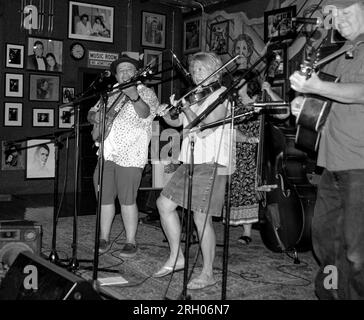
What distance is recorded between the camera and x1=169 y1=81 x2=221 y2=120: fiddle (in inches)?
123

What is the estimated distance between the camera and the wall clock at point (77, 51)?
9305 millimetres

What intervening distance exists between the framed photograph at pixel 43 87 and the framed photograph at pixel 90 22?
906mm

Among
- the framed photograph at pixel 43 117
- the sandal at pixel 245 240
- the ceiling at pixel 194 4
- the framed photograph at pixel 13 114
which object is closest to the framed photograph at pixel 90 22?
the ceiling at pixel 194 4

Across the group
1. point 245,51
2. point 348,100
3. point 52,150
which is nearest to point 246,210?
point 348,100

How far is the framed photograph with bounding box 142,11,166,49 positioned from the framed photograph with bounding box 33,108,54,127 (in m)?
2.41

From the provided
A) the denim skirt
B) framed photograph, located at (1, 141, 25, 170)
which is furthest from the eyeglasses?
framed photograph, located at (1, 141, 25, 170)

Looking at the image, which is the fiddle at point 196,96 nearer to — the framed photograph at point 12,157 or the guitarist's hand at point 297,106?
the guitarist's hand at point 297,106

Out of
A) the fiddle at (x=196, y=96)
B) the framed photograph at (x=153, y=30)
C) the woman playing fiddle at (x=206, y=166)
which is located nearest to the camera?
the fiddle at (x=196, y=96)

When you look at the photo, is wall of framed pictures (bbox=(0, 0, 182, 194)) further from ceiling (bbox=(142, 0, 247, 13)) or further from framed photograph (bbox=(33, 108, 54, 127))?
ceiling (bbox=(142, 0, 247, 13))

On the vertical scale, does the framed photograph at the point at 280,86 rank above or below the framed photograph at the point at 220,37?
below

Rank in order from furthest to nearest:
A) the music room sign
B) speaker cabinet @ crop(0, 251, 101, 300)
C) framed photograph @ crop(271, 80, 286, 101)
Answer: the music room sign < framed photograph @ crop(271, 80, 286, 101) < speaker cabinet @ crop(0, 251, 101, 300)

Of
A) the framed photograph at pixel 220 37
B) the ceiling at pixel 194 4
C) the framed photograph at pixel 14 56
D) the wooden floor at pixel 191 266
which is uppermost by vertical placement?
the ceiling at pixel 194 4

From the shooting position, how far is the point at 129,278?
3748 millimetres

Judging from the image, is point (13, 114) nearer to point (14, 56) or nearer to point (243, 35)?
point (14, 56)
